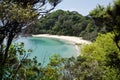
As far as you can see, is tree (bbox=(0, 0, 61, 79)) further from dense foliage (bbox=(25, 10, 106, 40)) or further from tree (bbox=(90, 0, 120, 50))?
dense foliage (bbox=(25, 10, 106, 40))

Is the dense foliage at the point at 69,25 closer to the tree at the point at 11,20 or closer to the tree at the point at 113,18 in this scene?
the tree at the point at 113,18

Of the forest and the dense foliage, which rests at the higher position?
the forest

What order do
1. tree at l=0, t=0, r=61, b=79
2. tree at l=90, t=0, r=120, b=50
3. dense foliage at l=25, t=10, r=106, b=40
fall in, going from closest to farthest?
tree at l=0, t=0, r=61, b=79 < tree at l=90, t=0, r=120, b=50 < dense foliage at l=25, t=10, r=106, b=40

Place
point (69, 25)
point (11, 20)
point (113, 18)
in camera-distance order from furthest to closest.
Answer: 1. point (69, 25)
2. point (113, 18)
3. point (11, 20)

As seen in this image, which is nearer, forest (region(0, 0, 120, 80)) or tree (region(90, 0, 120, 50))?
forest (region(0, 0, 120, 80))

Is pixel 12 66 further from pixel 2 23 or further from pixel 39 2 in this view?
pixel 39 2

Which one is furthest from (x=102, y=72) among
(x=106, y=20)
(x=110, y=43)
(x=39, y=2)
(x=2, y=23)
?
(x=2, y=23)

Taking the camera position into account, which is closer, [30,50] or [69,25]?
[30,50]

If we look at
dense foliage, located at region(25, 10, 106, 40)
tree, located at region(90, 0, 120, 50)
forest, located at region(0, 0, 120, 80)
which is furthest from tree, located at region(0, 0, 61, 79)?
dense foliage, located at region(25, 10, 106, 40)

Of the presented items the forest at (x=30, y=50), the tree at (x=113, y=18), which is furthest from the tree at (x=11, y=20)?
the tree at (x=113, y=18)

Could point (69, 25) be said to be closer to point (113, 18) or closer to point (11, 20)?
point (113, 18)

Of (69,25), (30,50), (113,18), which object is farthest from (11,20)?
(69,25)

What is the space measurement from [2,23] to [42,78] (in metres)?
1.43

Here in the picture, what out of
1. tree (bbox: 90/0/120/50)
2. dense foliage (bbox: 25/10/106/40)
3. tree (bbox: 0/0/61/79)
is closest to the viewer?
tree (bbox: 0/0/61/79)
